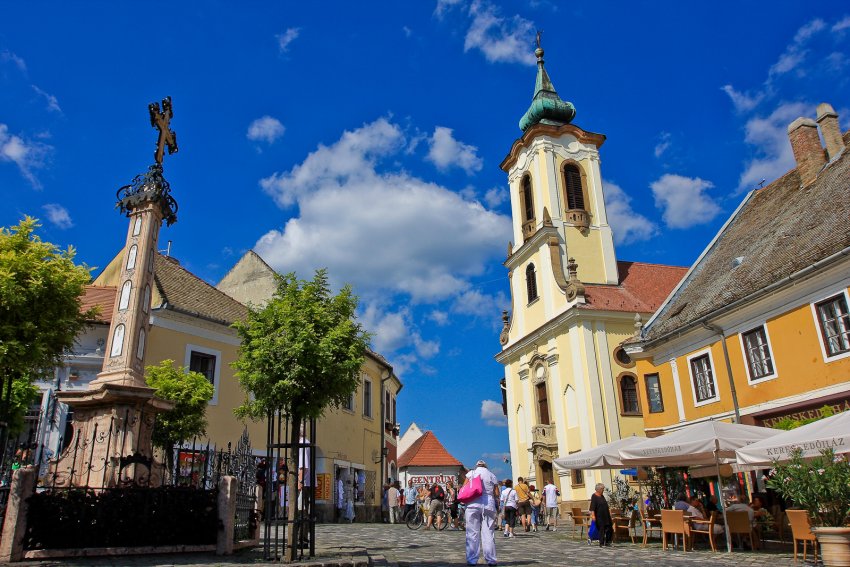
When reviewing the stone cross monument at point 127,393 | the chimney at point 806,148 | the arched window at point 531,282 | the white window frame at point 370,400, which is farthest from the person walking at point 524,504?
the arched window at point 531,282

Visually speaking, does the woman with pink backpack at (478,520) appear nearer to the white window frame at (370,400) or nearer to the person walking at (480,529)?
the person walking at (480,529)

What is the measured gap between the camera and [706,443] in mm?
12930

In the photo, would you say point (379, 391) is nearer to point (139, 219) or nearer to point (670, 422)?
point (670, 422)

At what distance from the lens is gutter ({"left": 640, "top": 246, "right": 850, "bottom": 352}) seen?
14337 mm

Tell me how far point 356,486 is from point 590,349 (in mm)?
12848

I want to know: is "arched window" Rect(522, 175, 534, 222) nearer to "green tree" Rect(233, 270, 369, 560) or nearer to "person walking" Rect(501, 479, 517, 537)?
"person walking" Rect(501, 479, 517, 537)

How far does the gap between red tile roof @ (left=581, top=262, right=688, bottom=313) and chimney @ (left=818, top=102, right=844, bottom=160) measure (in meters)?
13.1

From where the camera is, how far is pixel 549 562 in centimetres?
1104

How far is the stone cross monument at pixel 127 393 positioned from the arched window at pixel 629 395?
77.9 feet

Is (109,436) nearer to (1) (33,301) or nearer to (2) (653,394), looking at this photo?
(1) (33,301)

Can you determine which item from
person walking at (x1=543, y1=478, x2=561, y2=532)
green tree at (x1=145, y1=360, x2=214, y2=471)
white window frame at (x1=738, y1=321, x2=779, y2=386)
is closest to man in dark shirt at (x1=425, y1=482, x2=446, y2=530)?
person walking at (x1=543, y1=478, x2=561, y2=532)

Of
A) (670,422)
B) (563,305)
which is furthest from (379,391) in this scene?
(670,422)

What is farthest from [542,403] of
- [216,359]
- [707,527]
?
[707,527]

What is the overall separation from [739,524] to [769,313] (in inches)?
234
